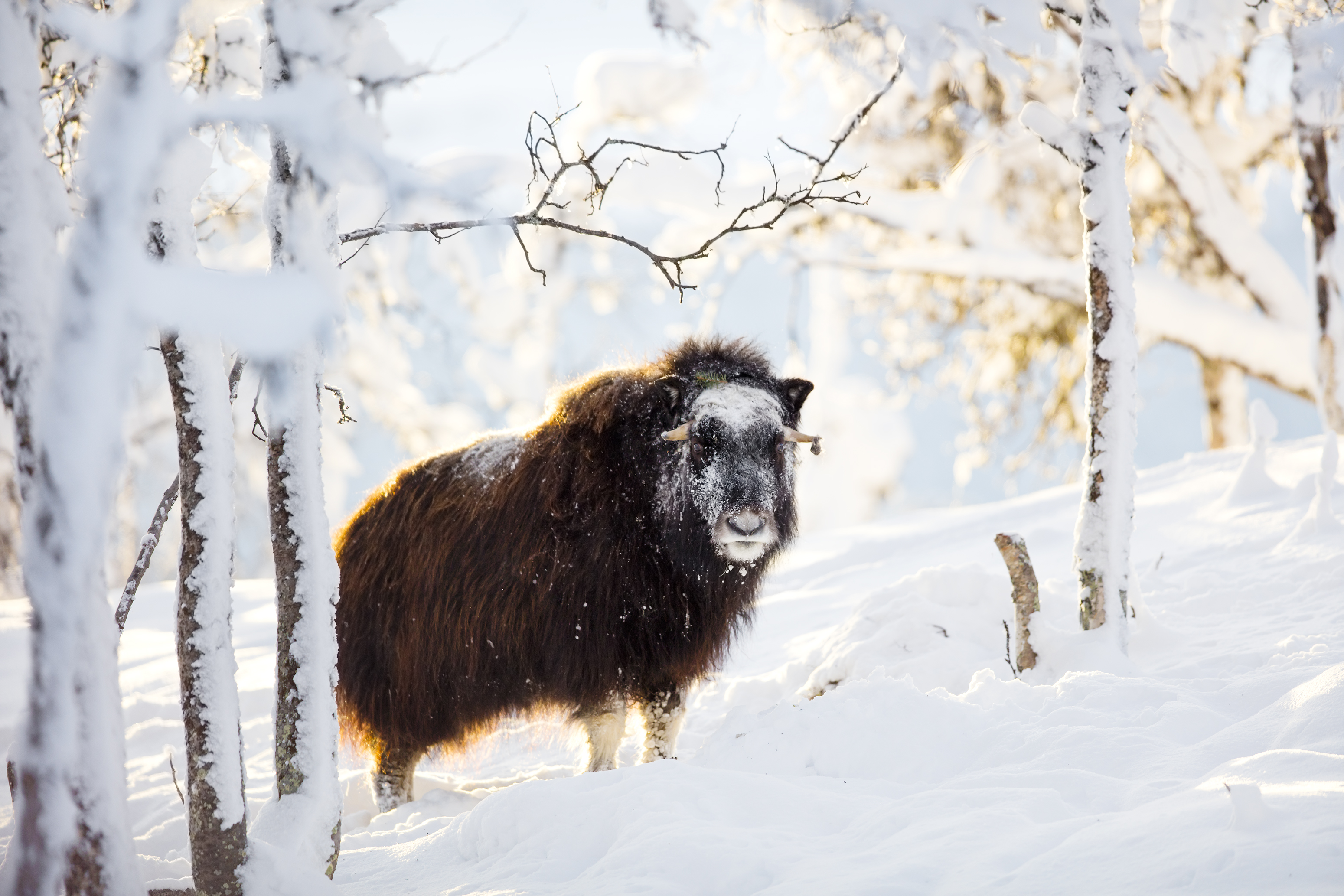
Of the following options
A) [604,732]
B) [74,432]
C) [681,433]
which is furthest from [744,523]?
[74,432]

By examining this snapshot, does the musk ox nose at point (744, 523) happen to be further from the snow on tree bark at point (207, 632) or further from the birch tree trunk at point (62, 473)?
the birch tree trunk at point (62, 473)

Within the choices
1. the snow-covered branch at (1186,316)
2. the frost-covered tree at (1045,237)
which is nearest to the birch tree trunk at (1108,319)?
the frost-covered tree at (1045,237)

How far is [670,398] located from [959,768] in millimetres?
1871

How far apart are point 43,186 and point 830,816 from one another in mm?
2402

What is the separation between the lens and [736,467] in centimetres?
372

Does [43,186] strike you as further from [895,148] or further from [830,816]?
[895,148]

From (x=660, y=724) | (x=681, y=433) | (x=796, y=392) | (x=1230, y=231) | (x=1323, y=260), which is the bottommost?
(x=660, y=724)

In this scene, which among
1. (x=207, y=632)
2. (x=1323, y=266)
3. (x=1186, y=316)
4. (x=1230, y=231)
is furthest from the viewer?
(x=1230, y=231)

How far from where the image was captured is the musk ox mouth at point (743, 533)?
3.59 m

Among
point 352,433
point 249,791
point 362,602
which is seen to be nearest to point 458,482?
point 362,602

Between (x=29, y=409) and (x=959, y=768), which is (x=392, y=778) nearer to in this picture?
(x=959, y=768)

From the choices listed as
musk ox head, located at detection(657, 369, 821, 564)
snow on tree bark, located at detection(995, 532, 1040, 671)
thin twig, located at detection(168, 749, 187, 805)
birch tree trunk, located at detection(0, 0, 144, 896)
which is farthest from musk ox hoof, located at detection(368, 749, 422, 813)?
snow on tree bark, located at detection(995, 532, 1040, 671)

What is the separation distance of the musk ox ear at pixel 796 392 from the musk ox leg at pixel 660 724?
1.40 m

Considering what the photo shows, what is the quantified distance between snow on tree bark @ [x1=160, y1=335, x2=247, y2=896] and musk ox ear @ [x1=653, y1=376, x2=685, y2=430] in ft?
6.40
